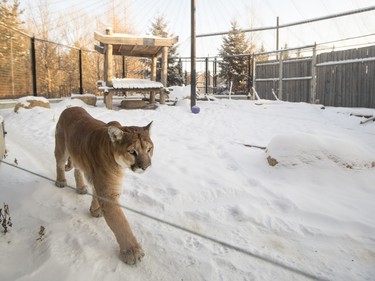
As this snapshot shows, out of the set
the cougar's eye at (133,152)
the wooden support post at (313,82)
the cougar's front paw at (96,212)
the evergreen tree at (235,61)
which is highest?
the evergreen tree at (235,61)

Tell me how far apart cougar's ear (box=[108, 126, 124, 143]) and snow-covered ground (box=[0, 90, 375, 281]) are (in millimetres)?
975

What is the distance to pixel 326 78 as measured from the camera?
A: 13711 mm

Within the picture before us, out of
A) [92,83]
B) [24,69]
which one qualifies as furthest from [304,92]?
[92,83]

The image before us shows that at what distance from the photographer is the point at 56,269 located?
7.58 ft

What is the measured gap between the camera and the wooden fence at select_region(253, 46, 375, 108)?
11.9 m

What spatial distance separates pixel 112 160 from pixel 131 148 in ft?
1.04

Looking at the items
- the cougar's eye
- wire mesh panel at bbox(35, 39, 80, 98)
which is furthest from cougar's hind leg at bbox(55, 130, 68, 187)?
wire mesh panel at bbox(35, 39, 80, 98)

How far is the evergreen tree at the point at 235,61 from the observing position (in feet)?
92.4

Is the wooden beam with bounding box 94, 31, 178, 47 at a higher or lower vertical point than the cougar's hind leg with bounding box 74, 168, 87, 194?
higher

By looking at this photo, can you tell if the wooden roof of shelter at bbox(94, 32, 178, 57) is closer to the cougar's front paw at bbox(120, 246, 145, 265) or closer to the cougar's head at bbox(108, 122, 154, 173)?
the cougar's head at bbox(108, 122, 154, 173)

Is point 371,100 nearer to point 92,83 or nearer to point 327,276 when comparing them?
point 327,276

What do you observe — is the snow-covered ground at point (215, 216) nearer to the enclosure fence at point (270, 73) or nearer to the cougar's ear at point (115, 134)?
the cougar's ear at point (115, 134)

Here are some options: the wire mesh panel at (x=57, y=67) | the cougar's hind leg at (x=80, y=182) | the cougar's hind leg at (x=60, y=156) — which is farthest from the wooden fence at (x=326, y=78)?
the cougar's hind leg at (x=60, y=156)

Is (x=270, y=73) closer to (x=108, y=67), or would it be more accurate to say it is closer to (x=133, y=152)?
(x=108, y=67)
